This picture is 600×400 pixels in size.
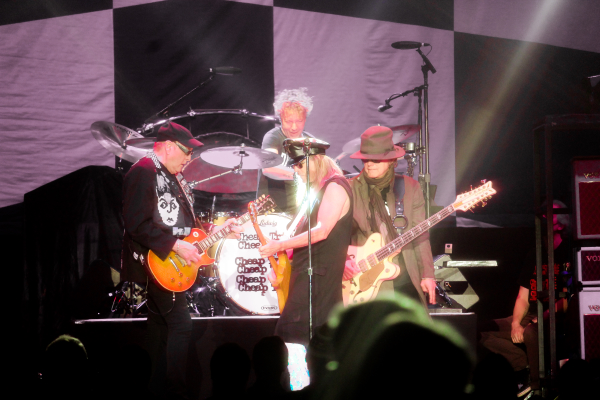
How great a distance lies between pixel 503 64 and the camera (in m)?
7.14

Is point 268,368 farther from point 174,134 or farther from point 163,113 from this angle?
point 163,113

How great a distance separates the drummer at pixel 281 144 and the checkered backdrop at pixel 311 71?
83 cm

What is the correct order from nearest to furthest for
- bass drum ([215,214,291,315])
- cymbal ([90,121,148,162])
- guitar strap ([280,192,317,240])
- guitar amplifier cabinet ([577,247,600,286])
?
guitar strap ([280,192,317,240]) < guitar amplifier cabinet ([577,247,600,286]) < cymbal ([90,121,148,162]) < bass drum ([215,214,291,315])

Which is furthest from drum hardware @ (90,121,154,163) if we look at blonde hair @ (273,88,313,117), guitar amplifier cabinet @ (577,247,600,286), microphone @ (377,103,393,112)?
guitar amplifier cabinet @ (577,247,600,286)

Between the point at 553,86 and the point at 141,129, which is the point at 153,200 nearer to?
the point at 141,129

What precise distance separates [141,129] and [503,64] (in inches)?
190

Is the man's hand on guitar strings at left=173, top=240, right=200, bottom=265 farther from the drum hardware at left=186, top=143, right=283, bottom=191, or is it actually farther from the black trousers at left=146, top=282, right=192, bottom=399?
the drum hardware at left=186, top=143, right=283, bottom=191

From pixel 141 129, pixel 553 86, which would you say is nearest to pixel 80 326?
pixel 141 129

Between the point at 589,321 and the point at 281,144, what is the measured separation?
3.23 m

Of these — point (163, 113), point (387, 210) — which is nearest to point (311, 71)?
point (163, 113)

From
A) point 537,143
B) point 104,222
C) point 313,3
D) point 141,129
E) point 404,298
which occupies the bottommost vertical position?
point 404,298

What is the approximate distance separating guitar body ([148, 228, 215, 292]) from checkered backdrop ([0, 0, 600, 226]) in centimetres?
264

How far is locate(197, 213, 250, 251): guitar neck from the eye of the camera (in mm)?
4285

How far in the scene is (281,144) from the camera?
18.2 feet
